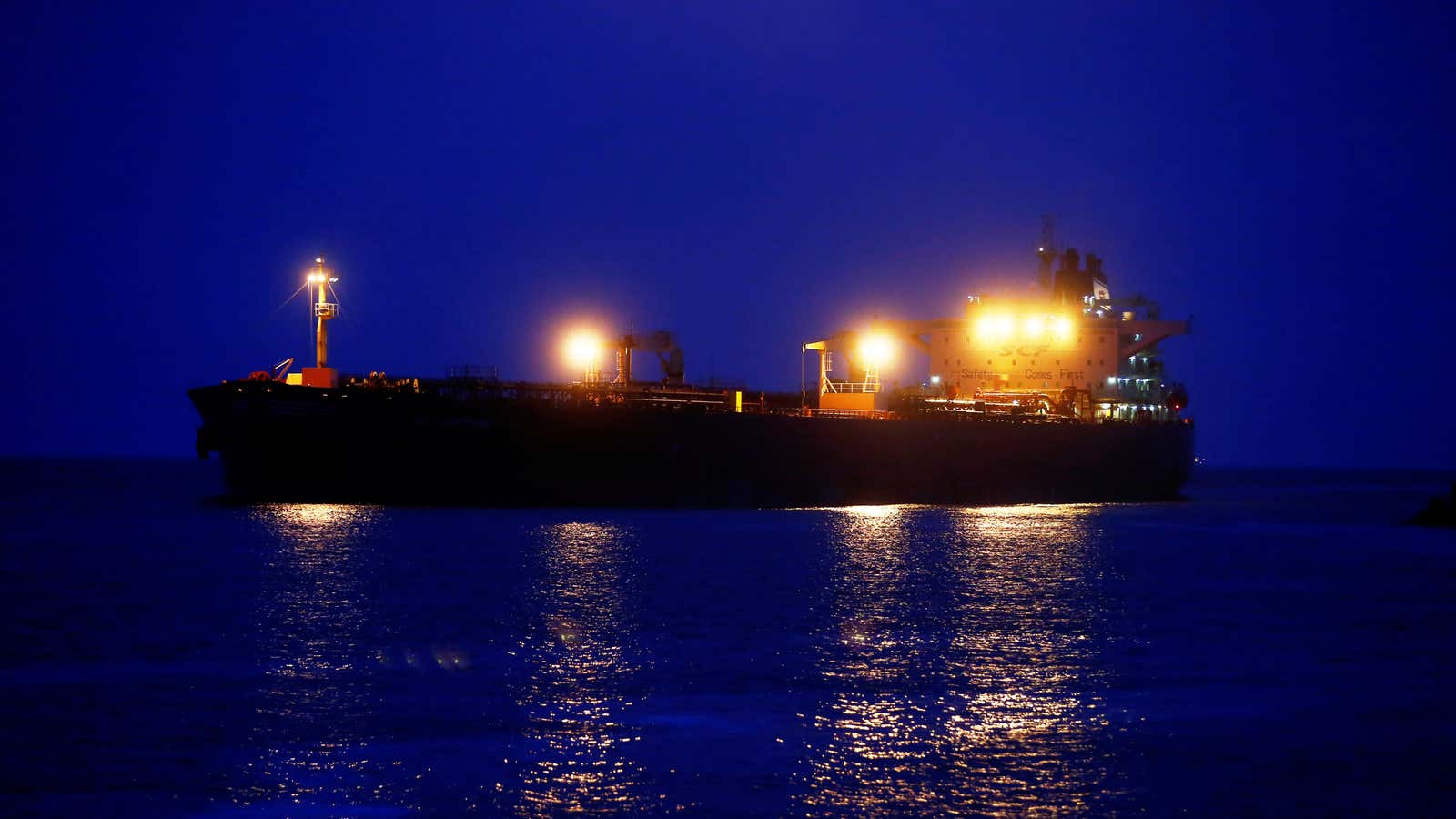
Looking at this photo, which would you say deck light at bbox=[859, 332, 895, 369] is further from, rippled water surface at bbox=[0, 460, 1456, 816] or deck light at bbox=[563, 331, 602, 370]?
rippled water surface at bbox=[0, 460, 1456, 816]

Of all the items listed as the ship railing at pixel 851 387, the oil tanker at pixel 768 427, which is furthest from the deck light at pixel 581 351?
the ship railing at pixel 851 387

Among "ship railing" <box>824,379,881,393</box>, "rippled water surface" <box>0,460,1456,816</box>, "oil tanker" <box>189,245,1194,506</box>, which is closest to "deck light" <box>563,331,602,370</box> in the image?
"oil tanker" <box>189,245,1194,506</box>

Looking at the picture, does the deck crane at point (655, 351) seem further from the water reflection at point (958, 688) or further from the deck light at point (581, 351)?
the water reflection at point (958, 688)

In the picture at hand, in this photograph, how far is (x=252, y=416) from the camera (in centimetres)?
3422

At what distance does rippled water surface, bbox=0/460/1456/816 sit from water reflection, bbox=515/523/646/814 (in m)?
0.05

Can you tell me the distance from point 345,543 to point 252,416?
257 inches

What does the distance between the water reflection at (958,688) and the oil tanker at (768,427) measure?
35.8 ft

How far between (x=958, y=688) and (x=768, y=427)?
86.0ft

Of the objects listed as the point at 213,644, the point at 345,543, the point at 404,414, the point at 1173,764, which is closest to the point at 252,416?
the point at 404,414

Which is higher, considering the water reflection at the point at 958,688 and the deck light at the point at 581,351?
the deck light at the point at 581,351

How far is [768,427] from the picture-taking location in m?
39.8

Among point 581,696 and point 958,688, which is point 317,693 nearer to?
point 581,696

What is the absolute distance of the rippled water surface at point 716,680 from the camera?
962 cm

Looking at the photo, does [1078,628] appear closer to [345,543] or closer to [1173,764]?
[1173,764]
